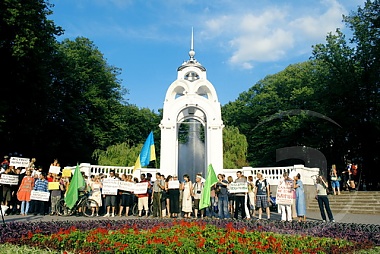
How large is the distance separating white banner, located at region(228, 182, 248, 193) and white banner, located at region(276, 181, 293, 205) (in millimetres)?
1193

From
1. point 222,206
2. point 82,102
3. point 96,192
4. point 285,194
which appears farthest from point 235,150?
point 285,194

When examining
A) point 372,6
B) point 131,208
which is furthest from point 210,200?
point 372,6

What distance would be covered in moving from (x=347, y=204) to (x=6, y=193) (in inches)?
574

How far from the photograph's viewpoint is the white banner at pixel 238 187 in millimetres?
12758

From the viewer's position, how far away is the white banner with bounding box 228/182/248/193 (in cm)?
1276

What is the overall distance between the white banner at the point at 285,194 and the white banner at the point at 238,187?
1.19 m

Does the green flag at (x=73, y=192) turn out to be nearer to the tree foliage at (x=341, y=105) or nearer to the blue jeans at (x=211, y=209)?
the blue jeans at (x=211, y=209)

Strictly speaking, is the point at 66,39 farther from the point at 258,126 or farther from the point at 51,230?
the point at 51,230

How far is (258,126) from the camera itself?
38.8m

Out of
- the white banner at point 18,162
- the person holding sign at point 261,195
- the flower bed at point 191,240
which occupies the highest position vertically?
the white banner at point 18,162

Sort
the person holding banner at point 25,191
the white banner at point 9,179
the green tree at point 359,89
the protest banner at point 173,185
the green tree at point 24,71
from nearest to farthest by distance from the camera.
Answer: the white banner at point 9,179, the person holding banner at point 25,191, the protest banner at point 173,185, the green tree at point 24,71, the green tree at point 359,89

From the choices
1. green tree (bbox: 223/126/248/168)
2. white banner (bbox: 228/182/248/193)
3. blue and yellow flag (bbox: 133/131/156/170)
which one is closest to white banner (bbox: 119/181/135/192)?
blue and yellow flag (bbox: 133/131/156/170)

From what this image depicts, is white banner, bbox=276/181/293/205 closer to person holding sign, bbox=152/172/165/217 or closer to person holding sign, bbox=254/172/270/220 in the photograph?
person holding sign, bbox=254/172/270/220

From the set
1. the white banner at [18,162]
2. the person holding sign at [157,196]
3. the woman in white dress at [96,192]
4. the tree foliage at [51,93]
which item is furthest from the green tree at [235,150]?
the white banner at [18,162]
